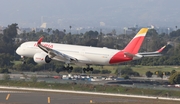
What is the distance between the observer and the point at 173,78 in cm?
14225

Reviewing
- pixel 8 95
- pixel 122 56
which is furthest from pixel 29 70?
pixel 122 56

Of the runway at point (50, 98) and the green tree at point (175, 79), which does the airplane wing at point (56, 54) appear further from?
the green tree at point (175, 79)

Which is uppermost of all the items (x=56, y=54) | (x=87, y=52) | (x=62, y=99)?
(x=87, y=52)

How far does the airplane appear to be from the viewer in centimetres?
8644

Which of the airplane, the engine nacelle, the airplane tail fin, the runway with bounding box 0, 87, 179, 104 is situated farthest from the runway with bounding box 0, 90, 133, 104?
the airplane tail fin

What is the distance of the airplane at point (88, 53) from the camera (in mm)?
86438

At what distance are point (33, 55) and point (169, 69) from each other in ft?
279

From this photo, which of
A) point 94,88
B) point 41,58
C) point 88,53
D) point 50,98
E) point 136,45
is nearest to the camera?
point 136,45

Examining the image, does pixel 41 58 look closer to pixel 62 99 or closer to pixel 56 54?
pixel 56 54

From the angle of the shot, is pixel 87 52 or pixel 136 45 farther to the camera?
pixel 87 52

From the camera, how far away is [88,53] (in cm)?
8838

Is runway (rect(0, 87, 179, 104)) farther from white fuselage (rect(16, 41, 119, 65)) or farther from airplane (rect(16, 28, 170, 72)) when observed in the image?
white fuselage (rect(16, 41, 119, 65))

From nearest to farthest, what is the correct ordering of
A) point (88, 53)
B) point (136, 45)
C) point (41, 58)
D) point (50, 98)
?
point (136, 45) < point (88, 53) < point (41, 58) < point (50, 98)

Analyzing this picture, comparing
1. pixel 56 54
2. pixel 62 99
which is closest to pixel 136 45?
pixel 56 54
